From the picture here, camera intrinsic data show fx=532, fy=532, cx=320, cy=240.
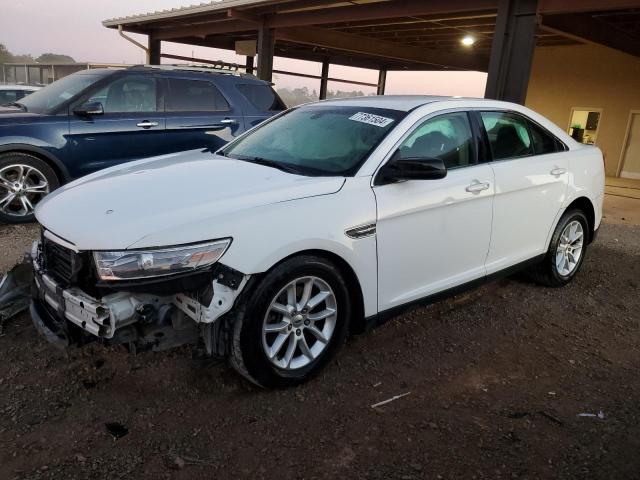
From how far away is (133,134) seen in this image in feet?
21.1

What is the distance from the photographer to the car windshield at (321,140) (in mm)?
3352

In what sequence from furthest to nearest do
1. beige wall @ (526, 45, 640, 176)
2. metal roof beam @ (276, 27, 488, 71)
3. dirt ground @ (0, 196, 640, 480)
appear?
beige wall @ (526, 45, 640, 176), metal roof beam @ (276, 27, 488, 71), dirt ground @ (0, 196, 640, 480)

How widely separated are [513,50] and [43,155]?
6461 mm

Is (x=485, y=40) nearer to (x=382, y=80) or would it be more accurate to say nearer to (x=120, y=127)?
(x=382, y=80)

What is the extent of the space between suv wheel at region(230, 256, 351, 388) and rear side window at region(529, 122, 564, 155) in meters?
2.43

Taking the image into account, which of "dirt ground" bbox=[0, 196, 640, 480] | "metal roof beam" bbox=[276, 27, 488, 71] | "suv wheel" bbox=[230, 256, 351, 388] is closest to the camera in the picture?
"dirt ground" bbox=[0, 196, 640, 480]

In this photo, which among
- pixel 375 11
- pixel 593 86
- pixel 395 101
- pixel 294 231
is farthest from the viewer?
pixel 593 86

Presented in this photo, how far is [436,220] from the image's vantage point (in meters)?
3.46

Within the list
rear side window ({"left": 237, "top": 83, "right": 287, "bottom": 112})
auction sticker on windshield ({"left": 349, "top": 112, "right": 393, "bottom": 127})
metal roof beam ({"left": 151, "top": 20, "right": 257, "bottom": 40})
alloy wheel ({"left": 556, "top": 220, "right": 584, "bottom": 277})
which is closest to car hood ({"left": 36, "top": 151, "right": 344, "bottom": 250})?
auction sticker on windshield ({"left": 349, "top": 112, "right": 393, "bottom": 127})

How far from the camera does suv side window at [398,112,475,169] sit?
3525mm

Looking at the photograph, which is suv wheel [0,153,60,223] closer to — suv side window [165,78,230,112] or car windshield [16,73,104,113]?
car windshield [16,73,104,113]

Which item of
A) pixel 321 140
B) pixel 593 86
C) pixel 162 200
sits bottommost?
pixel 162 200

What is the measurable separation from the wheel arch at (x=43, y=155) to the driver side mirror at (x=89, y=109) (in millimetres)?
578

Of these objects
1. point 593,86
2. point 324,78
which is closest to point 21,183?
point 593,86
